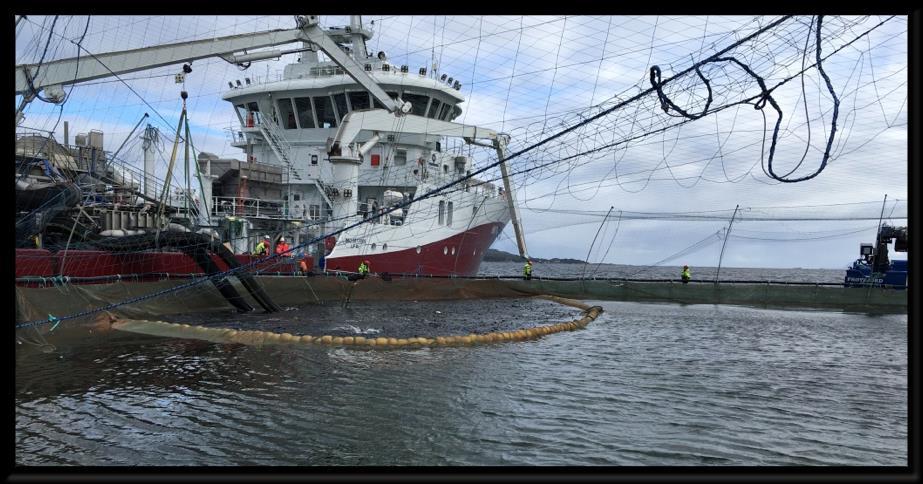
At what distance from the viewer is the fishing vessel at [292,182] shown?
16.7m

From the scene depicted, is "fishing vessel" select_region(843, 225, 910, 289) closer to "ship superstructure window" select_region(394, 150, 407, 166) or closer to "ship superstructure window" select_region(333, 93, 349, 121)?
"ship superstructure window" select_region(394, 150, 407, 166)

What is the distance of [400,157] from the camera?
1145 inches

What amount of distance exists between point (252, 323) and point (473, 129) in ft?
47.8

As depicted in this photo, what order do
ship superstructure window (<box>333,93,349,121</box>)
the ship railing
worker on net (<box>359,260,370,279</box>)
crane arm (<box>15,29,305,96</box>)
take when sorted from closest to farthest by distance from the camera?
crane arm (<box>15,29,305,96</box>) → worker on net (<box>359,260,370,279</box>) → the ship railing → ship superstructure window (<box>333,93,349,121</box>)

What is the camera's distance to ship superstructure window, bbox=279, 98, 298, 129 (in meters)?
29.3

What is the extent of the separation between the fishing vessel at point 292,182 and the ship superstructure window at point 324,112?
50 millimetres

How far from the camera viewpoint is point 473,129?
2719 cm

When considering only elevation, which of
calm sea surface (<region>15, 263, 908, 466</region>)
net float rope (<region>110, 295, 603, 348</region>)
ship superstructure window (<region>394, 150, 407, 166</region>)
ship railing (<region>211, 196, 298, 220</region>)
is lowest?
calm sea surface (<region>15, 263, 908, 466</region>)

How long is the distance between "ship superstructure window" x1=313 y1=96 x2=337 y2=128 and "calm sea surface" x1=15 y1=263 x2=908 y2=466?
670 inches

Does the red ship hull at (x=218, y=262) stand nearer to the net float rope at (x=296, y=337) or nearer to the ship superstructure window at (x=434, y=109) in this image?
→ the net float rope at (x=296, y=337)

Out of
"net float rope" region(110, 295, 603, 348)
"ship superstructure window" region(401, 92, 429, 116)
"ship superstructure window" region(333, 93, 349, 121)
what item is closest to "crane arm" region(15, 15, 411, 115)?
"net float rope" region(110, 295, 603, 348)

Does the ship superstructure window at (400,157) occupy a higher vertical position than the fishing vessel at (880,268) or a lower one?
higher

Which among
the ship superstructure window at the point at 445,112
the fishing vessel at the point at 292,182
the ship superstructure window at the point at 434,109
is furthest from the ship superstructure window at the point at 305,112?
the ship superstructure window at the point at 445,112

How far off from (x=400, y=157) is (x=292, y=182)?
16.5ft
